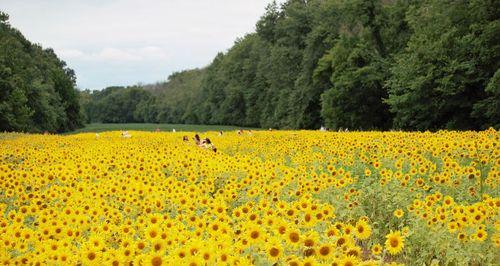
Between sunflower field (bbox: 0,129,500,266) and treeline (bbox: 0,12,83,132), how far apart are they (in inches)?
1589

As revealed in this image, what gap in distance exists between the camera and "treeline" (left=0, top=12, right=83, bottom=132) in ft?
156

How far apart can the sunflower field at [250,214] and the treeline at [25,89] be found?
132 feet

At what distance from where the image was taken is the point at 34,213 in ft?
20.0

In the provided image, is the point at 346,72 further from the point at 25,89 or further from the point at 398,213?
the point at 398,213

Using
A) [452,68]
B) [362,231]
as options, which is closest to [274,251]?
[362,231]

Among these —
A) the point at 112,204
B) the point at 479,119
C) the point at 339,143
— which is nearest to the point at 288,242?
the point at 112,204

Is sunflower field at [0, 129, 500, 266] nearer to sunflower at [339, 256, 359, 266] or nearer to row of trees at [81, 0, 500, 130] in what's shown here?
sunflower at [339, 256, 359, 266]

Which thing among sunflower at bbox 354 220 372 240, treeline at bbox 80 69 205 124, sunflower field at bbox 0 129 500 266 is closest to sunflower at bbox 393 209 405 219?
sunflower field at bbox 0 129 500 266

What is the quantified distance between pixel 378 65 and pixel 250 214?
34.7 m

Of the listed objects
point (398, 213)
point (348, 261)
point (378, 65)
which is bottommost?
point (398, 213)

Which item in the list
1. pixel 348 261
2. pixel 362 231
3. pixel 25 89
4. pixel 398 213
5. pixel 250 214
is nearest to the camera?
pixel 348 261

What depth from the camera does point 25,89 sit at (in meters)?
53.4

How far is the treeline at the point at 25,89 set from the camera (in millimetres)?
47469

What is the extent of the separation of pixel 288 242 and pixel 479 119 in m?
28.0
